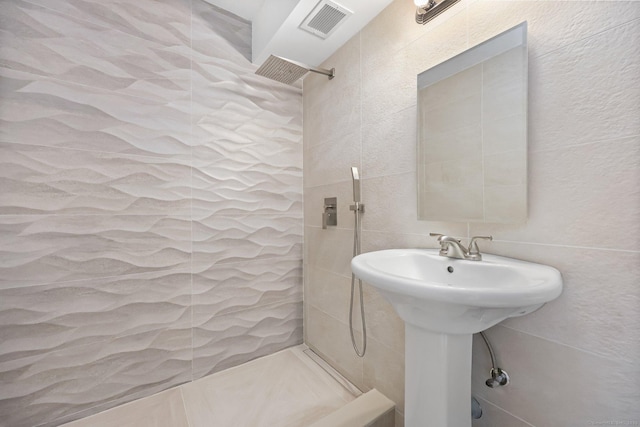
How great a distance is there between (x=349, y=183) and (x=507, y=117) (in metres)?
0.82

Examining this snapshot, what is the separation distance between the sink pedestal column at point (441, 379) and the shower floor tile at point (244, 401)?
0.70 m

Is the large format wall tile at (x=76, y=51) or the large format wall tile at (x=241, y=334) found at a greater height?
the large format wall tile at (x=76, y=51)

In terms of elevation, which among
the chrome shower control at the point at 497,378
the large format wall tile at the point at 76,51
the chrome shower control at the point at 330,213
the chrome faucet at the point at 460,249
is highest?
the large format wall tile at the point at 76,51

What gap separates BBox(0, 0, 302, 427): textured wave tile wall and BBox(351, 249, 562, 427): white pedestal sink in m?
1.12

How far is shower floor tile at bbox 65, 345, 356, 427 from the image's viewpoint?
1.28 m

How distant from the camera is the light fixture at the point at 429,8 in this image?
1.02m

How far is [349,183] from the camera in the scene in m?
1.53

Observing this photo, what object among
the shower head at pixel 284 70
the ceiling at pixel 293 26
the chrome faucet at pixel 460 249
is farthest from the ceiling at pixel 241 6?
the chrome faucet at pixel 460 249

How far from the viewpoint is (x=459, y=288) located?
56 cm

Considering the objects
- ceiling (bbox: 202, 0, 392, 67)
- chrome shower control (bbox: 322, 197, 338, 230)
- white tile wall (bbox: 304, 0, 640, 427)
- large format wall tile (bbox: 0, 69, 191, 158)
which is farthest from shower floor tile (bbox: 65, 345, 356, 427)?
→ ceiling (bbox: 202, 0, 392, 67)

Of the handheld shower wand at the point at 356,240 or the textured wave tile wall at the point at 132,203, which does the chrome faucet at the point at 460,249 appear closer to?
the handheld shower wand at the point at 356,240

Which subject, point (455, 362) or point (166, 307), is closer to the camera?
point (455, 362)

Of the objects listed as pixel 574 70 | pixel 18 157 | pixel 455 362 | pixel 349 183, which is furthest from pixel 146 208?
pixel 574 70

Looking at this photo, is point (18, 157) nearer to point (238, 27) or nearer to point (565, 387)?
point (238, 27)
